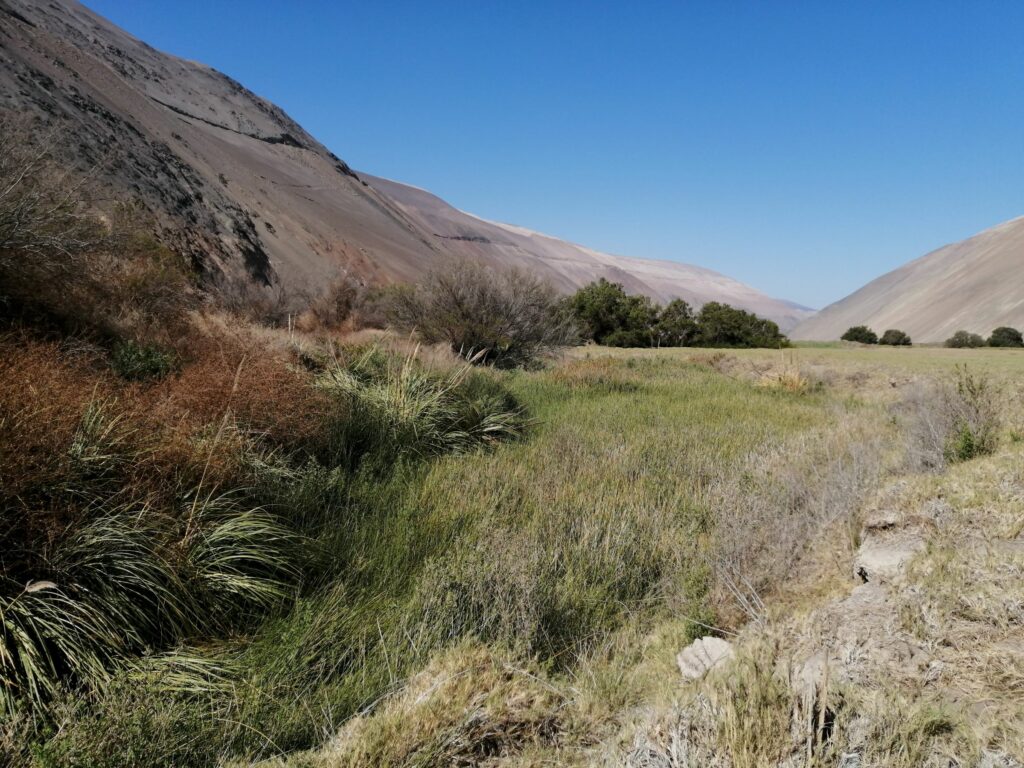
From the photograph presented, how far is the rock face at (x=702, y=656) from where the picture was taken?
2559 mm

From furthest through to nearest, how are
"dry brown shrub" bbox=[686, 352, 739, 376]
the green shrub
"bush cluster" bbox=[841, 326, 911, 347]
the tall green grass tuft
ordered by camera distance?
"bush cluster" bbox=[841, 326, 911, 347]
"dry brown shrub" bbox=[686, 352, 739, 376]
the tall green grass tuft
the green shrub

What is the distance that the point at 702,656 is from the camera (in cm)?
274

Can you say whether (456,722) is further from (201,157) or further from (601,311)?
(201,157)

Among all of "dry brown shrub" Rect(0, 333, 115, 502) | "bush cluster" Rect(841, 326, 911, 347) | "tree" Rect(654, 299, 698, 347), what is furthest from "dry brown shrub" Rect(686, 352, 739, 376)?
"dry brown shrub" Rect(0, 333, 115, 502)

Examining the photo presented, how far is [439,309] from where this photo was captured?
617 inches

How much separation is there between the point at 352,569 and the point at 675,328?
88.1ft

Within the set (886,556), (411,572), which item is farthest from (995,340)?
(411,572)

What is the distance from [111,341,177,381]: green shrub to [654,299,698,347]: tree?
2446 centimetres

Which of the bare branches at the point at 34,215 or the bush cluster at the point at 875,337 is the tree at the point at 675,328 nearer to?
the bush cluster at the point at 875,337

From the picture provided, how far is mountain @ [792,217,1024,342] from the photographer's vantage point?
4947cm

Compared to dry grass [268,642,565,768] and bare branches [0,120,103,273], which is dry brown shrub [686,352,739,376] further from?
bare branches [0,120,103,273]

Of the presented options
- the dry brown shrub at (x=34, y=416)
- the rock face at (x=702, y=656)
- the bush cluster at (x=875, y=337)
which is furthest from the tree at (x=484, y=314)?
the bush cluster at (x=875, y=337)

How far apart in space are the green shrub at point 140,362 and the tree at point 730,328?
24495 mm

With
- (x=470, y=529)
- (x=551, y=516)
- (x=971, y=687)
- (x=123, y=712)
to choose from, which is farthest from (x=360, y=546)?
(x=971, y=687)
